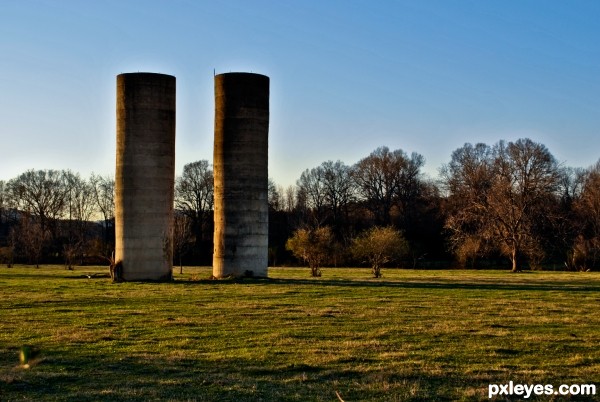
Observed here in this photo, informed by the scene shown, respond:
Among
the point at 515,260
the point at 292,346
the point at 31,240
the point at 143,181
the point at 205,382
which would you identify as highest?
Result: the point at 143,181

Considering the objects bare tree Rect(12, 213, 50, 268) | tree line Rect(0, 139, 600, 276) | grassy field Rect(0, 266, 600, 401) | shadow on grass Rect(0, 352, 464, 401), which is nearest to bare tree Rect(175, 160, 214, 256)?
tree line Rect(0, 139, 600, 276)

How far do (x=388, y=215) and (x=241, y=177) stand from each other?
46.0m

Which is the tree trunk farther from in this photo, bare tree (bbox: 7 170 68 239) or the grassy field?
bare tree (bbox: 7 170 68 239)

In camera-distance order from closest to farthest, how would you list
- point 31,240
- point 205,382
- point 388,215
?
point 205,382
point 31,240
point 388,215

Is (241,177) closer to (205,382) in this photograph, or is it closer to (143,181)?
(143,181)

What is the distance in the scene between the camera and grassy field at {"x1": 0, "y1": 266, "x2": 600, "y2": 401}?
10805mm

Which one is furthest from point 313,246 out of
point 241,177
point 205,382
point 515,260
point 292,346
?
point 205,382

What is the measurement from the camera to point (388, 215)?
83.4 metres

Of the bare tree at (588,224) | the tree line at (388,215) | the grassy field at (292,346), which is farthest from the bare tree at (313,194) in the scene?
the grassy field at (292,346)

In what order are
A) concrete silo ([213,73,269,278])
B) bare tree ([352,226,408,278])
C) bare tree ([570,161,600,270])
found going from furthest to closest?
bare tree ([570,161,600,270]), bare tree ([352,226,408,278]), concrete silo ([213,73,269,278])

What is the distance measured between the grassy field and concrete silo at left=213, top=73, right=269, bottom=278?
12.3 m

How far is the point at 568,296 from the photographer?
93.2ft

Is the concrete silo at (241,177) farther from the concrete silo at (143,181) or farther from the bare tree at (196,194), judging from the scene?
the bare tree at (196,194)

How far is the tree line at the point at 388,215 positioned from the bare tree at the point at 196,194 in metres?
0.13
